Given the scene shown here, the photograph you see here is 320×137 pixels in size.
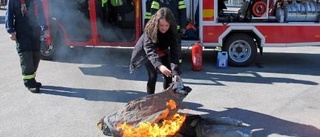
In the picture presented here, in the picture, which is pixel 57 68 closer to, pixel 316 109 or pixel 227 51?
pixel 227 51

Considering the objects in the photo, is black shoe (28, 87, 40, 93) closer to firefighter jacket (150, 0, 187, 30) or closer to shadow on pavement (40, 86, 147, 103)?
shadow on pavement (40, 86, 147, 103)

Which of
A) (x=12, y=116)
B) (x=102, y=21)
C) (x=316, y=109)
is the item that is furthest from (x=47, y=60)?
(x=316, y=109)

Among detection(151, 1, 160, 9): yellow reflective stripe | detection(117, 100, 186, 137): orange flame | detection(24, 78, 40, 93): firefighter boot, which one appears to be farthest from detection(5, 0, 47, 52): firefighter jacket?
detection(117, 100, 186, 137): orange flame

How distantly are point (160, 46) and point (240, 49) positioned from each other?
147 inches

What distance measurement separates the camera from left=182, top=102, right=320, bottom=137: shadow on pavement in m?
4.63

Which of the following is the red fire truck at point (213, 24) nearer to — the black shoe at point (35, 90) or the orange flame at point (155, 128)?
the black shoe at point (35, 90)

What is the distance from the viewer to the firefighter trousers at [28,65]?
6227 millimetres

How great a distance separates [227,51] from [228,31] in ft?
1.45

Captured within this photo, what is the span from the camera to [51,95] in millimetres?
6160

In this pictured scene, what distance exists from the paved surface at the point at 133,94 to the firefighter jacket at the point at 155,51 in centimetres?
104

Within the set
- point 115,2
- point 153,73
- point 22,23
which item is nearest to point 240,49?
point 115,2

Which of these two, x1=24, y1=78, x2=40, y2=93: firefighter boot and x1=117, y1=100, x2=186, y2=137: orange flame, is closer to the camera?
x1=117, y1=100, x2=186, y2=137: orange flame

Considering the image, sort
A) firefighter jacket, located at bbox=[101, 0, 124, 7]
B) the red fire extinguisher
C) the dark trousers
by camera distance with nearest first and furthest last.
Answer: the dark trousers < the red fire extinguisher < firefighter jacket, located at bbox=[101, 0, 124, 7]

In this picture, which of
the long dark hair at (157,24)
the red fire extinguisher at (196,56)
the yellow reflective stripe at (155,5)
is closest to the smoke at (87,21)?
the yellow reflective stripe at (155,5)
